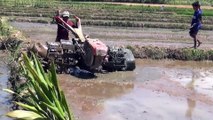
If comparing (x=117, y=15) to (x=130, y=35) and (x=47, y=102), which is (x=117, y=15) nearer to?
(x=130, y=35)

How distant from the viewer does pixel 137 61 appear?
13945 millimetres

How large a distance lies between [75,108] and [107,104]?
77cm

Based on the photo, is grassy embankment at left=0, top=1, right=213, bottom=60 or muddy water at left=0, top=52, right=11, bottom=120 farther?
grassy embankment at left=0, top=1, right=213, bottom=60

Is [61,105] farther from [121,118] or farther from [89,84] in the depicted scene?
[89,84]

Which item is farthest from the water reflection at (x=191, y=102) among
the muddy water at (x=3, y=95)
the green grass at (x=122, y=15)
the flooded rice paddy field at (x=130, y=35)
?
the green grass at (x=122, y=15)

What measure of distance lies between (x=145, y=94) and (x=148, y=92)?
21 centimetres

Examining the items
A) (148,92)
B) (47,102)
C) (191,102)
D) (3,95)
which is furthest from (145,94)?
(47,102)

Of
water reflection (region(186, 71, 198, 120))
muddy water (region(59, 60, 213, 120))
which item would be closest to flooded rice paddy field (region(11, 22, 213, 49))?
muddy water (region(59, 60, 213, 120))

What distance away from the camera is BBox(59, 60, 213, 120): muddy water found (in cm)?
883

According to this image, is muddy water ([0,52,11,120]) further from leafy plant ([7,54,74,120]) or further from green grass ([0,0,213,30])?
green grass ([0,0,213,30])

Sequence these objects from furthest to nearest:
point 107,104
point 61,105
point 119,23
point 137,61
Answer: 1. point 119,23
2. point 137,61
3. point 107,104
4. point 61,105

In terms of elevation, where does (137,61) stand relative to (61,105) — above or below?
below

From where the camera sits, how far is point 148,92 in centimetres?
1048

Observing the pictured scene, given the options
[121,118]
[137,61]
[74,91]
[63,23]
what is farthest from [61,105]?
[137,61]
